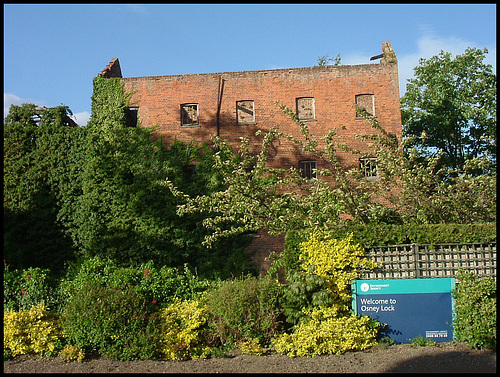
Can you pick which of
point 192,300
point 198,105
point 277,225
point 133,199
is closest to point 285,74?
point 198,105

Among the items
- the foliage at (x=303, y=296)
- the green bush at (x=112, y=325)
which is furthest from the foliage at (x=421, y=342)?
the green bush at (x=112, y=325)

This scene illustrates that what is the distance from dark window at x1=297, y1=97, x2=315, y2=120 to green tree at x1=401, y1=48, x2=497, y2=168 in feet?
24.0

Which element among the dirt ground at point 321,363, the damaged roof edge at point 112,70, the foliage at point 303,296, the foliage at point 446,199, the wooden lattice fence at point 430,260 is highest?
the damaged roof edge at point 112,70

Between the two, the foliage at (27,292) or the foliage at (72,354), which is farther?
A: the foliage at (27,292)

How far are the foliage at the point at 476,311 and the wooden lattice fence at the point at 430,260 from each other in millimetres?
398

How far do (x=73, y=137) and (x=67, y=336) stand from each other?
32.5 ft

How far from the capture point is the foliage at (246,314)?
1017 centimetres

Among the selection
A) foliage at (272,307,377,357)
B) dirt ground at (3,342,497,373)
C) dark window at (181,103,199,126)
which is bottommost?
dirt ground at (3,342,497,373)

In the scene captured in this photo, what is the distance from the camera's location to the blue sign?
10.2m

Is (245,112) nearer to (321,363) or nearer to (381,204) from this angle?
(381,204)

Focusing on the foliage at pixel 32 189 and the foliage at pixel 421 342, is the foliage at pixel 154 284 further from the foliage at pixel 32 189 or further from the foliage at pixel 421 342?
the foliage at pixel 32 189

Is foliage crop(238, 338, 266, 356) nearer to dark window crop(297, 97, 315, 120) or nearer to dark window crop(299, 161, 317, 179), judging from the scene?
dark window crop(299, 161, 317, 179)

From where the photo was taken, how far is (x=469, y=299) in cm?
955

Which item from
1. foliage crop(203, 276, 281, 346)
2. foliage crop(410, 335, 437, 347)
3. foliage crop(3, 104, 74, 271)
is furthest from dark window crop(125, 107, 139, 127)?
foliage crop(410, 335, 437, 347)
